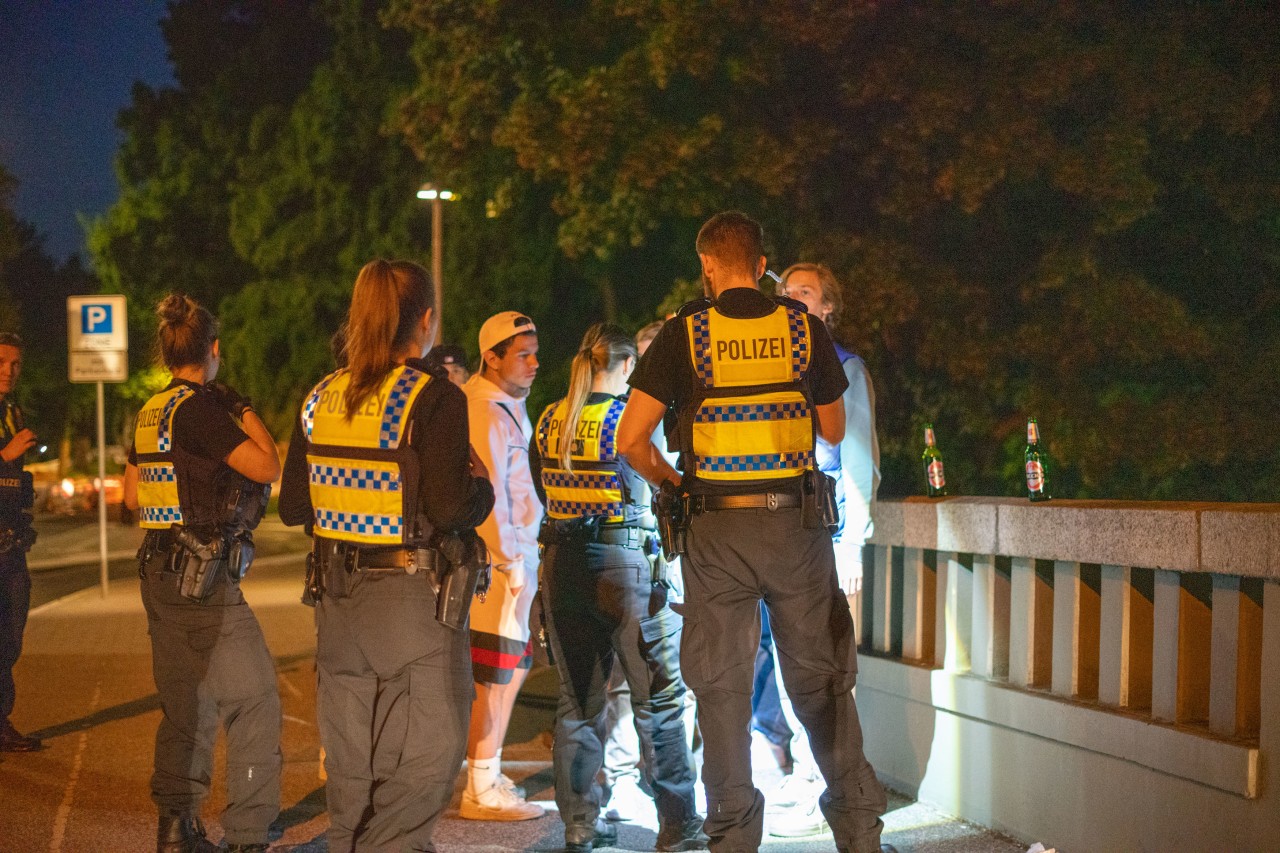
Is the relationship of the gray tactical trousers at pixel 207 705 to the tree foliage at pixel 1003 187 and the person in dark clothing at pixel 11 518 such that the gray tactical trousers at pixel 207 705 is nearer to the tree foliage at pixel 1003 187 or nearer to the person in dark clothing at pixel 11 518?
the person in dark clothing at pixel 11 518

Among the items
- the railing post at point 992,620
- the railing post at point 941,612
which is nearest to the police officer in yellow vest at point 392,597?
the railing post at point 992,620

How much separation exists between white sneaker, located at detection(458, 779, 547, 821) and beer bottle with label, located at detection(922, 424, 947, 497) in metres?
2.28

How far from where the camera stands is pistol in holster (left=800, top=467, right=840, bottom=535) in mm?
4789

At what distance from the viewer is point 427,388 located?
4.33 m

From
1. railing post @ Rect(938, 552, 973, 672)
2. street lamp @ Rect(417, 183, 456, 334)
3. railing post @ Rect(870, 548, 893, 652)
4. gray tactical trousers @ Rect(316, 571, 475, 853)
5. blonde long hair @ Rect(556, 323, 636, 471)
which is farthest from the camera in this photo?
street lamp @ Rect(417, 183, 456, 334)

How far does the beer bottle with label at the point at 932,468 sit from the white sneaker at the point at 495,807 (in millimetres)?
2282

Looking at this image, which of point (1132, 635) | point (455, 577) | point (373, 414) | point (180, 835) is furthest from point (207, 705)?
point (1132, 635)

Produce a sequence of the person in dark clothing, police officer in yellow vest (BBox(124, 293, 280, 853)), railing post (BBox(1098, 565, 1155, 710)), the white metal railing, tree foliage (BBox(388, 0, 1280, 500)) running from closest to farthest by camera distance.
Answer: the white metal railing
railing post (BBox(1098, 565, 1155, 710))
police officer in yellow vest (BBox(124, 293, 280, 853))
the person in dark clothing
tree foliage (BBox(388, 0, 1280, 500))

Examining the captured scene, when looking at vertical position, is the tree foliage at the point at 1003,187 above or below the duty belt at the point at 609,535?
above

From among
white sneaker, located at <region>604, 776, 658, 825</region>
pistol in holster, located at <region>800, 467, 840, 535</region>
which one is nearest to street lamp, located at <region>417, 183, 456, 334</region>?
white sneaker, located at <region>604, 776, 658, 825</region>

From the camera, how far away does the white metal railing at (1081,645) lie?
458cm

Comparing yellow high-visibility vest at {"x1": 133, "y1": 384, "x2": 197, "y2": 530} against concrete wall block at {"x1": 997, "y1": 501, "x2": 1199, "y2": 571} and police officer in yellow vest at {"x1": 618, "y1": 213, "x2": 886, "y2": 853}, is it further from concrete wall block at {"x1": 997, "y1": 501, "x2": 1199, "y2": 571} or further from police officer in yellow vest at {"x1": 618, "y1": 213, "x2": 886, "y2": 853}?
concrete wall block at {"x1": 997, "y1": 501, "x2": 1199, "y2": 571}

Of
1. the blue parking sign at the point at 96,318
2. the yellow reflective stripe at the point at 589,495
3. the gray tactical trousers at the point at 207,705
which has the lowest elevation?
the gray tactical trousers at the point at 207,705

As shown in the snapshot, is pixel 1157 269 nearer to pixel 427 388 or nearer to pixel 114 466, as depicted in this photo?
pixel 427 388
